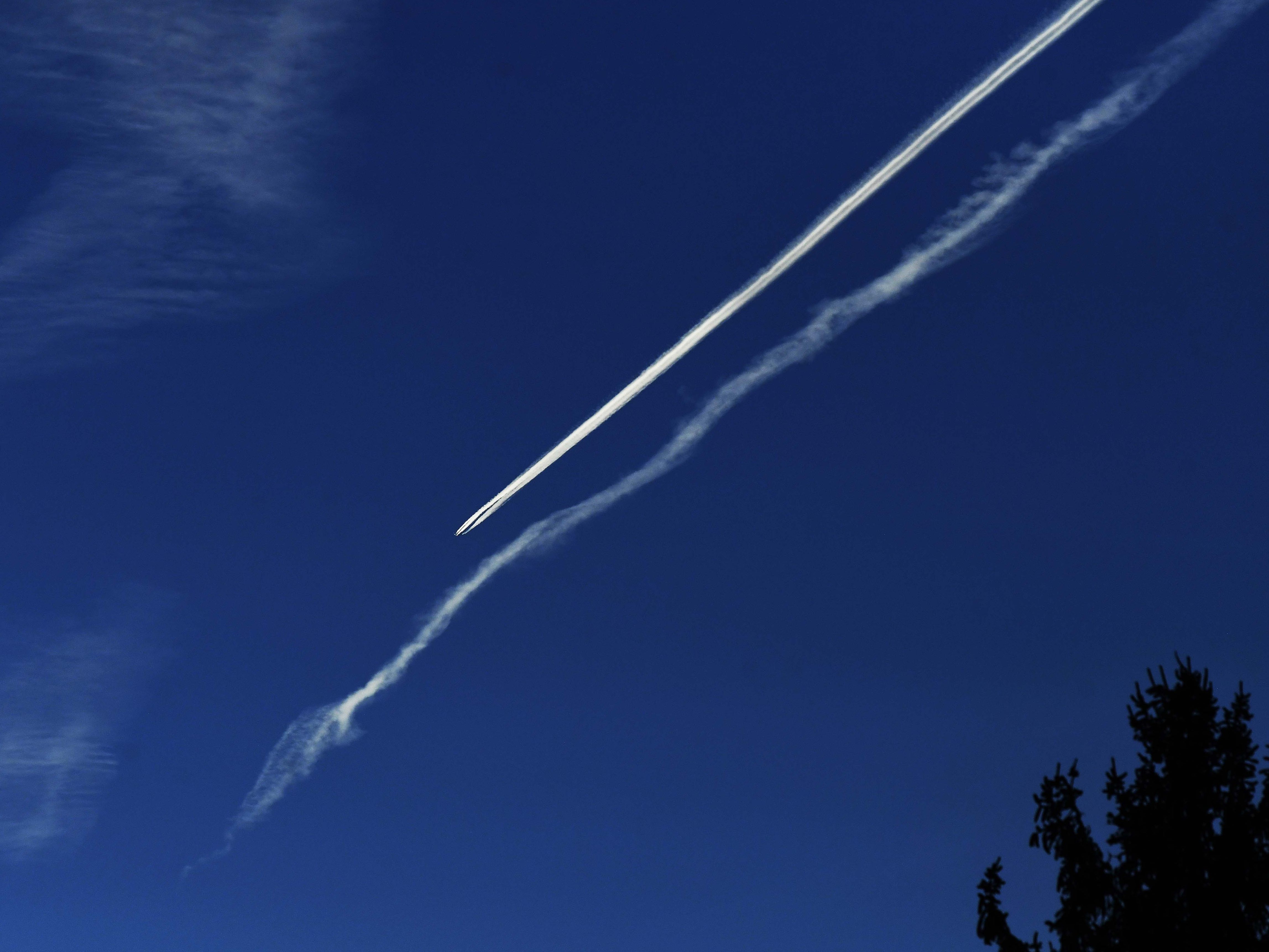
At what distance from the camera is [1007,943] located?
4462 cm

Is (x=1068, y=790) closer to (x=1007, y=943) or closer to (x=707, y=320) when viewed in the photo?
(x=1007, y=943)

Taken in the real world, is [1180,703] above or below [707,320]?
below

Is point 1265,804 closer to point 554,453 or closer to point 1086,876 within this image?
point 1086,876

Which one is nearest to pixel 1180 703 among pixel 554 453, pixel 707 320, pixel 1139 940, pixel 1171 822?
pixel 1171 822

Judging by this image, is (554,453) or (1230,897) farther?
(554,453)

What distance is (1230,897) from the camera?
41.5 meters

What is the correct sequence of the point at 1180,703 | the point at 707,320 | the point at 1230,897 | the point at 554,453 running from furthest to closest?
1. the point at 554,453
2. the point at 707,320
3. the point at 1180,703
4. the point at 1230,897

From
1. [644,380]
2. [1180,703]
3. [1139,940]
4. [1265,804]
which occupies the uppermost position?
[644,380]

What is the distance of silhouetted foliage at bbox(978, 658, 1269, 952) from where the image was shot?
1641 inches

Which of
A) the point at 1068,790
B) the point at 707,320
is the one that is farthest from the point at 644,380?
the point at 1068,790

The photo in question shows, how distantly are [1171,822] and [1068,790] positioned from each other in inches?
129

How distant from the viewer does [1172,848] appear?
4272 cm

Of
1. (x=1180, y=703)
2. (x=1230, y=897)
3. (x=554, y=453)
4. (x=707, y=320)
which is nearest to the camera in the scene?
(x=1230, y=897)

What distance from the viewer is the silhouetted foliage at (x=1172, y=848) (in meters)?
41.7
